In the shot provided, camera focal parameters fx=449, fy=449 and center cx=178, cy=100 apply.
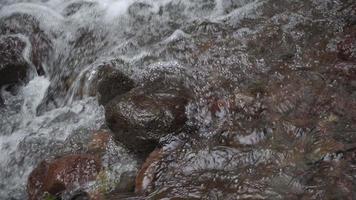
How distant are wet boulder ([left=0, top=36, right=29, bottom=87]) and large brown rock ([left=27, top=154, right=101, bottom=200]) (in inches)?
99.7

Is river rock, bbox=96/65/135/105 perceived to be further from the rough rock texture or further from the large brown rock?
the large brown rock

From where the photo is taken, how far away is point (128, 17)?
6789 mm

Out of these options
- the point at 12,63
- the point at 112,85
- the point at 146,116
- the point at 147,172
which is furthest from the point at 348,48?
the point at 12,63

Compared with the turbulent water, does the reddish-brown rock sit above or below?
below

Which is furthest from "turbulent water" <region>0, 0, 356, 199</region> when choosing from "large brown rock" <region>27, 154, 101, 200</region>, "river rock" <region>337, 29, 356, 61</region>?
"large brown rock" <region>27, 154, 101, 200</region>

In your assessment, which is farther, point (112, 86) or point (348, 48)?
point (112, 86)

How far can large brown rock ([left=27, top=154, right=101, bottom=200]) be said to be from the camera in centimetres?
422

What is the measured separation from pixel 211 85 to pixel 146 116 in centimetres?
89

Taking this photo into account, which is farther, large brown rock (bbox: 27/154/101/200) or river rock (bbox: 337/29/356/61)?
river rock (bbox: 337/29/356/61)

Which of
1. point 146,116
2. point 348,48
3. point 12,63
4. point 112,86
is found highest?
point 348,48

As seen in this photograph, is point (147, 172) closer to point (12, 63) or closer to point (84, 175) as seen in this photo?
point (84, 175)

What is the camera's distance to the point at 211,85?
185 inches

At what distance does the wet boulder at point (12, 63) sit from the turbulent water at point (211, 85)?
0.38ft

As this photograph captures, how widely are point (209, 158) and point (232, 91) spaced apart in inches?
35.4
